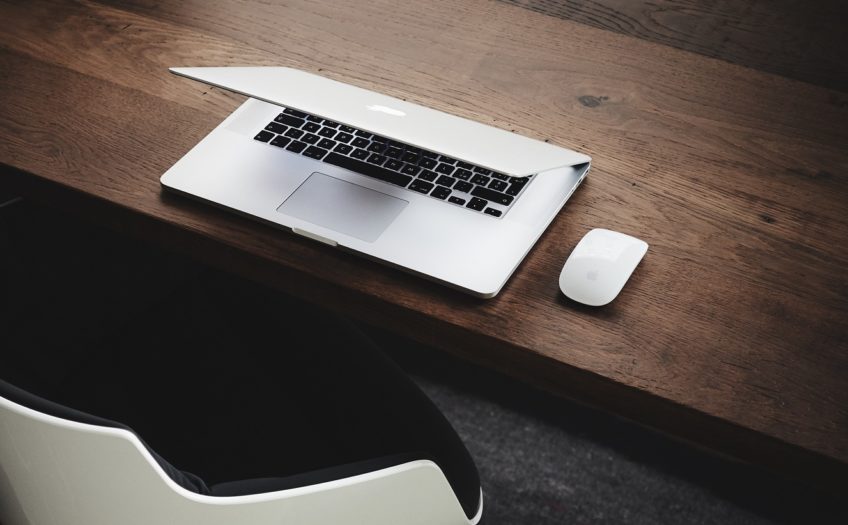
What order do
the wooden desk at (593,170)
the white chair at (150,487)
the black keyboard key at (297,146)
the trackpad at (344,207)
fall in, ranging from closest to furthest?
the white chair at (150,487)
the wooden desk at (593,170)
the trackpad at (344,207)
the black keyboard key at (297,146)

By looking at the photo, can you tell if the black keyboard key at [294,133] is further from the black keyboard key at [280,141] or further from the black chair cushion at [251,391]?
the black chair cushion at [251,391]

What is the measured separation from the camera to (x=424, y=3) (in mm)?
1301

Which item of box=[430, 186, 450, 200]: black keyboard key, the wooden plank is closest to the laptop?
box=[430, 186, 450, 200]: black keyboard key

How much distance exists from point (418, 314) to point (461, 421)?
33.5 inches

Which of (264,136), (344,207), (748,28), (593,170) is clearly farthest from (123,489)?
(748,28)

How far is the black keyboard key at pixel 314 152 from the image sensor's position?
1035 millimetres

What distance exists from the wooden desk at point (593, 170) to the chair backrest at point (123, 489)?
0.52 ft

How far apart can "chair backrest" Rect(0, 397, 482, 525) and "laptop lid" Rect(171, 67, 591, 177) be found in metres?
0.30

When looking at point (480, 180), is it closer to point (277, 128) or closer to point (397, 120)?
point (397, 120)

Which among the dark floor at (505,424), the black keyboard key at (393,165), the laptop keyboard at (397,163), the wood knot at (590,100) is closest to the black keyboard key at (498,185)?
the laptop keyboard at (397,163)

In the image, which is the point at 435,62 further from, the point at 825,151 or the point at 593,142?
the point at 825,151

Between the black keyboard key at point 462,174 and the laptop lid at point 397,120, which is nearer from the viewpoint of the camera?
the laptop lid at point 397,120

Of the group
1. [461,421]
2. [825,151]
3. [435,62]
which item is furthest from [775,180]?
[461,421]

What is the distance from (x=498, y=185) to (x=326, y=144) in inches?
8.4
